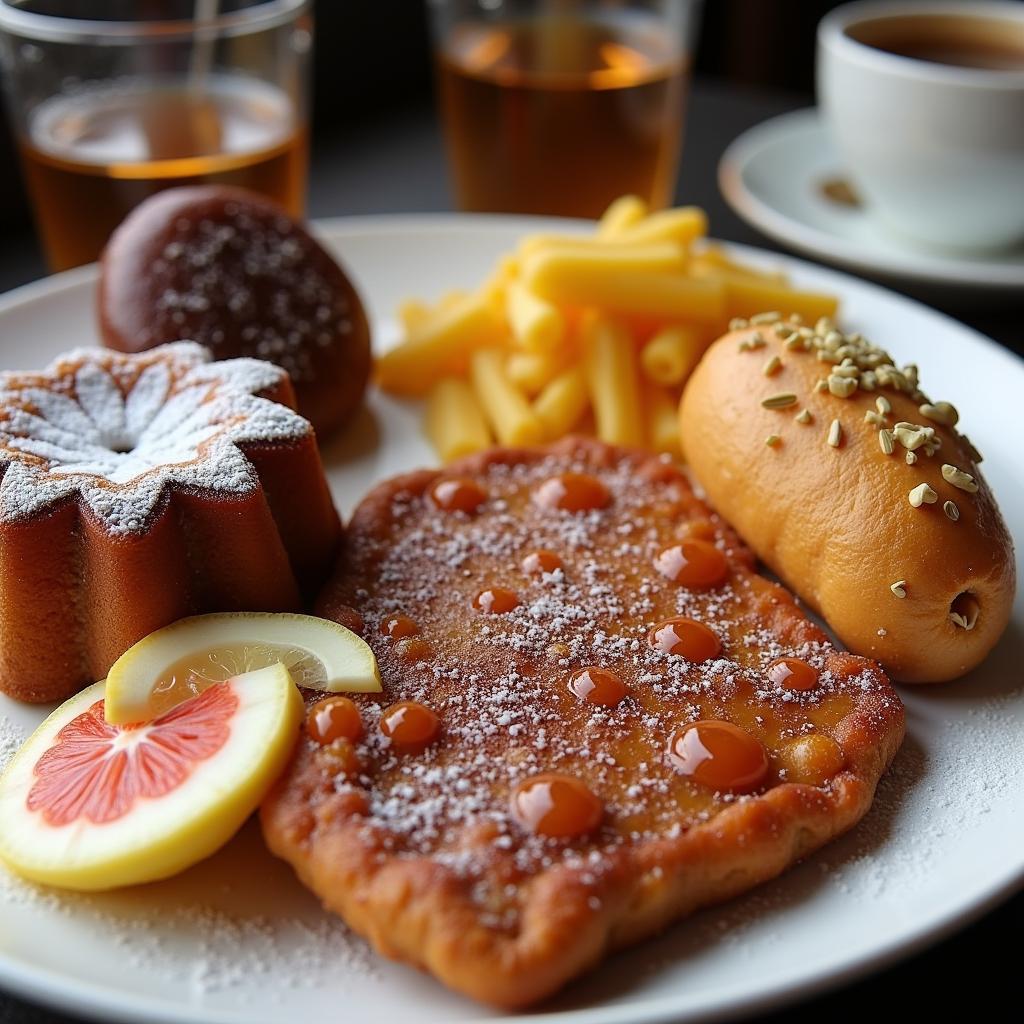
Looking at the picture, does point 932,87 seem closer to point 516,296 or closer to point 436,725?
point 516,296

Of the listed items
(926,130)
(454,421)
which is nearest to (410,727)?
(454,421)

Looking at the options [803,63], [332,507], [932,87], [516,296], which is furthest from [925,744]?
[803,63]

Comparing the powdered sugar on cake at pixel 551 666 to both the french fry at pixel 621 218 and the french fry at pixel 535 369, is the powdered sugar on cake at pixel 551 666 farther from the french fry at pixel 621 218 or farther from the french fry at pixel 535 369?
the french fry at pixel 621 218

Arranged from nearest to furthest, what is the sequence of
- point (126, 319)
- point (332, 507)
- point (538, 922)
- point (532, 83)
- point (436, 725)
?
point (538, 922)
point (436, 725)
point (332, 507)
point (126, 319)
point (532, 83)

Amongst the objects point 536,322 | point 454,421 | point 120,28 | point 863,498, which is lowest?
point 454,421

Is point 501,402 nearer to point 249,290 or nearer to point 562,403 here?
point 562,403
